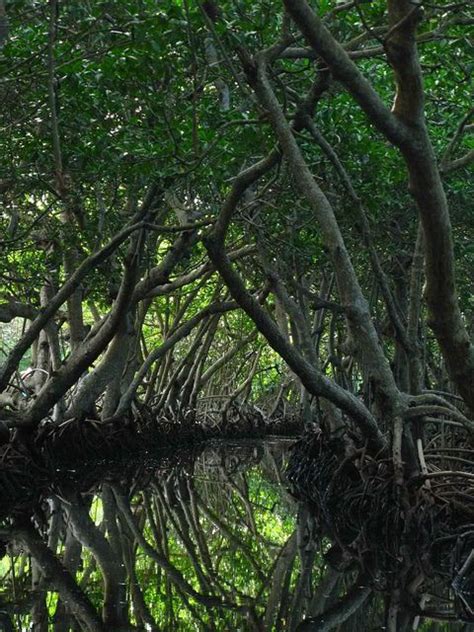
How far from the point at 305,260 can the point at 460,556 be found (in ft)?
15.8

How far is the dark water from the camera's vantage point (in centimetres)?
541

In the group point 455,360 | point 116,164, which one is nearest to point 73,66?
point 116,164

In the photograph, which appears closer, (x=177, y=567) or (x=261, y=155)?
(x=177, y=567)

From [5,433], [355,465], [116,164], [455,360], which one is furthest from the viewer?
[5,433]

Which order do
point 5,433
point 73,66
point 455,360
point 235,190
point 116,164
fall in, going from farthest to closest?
point 5,433 → point 116,164 → point 235,190 → point 73,66 → point 455,360

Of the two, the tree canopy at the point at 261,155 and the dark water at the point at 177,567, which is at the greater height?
the tree canopy at the point at 261,155

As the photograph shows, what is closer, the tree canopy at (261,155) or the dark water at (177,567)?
the tree canopy at (261,155)

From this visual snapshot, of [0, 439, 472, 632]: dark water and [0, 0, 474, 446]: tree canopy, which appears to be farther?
[0, 439, 472, 632]: dark water

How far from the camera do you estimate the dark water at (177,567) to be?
541 cm

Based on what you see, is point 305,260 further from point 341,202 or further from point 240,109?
point 240,109

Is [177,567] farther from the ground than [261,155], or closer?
closer

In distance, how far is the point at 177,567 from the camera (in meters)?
7.02

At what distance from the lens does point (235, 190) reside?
22.2 feet

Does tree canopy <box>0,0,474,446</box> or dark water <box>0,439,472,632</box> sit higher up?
tree canopy <box>0,0,474,446</box>
